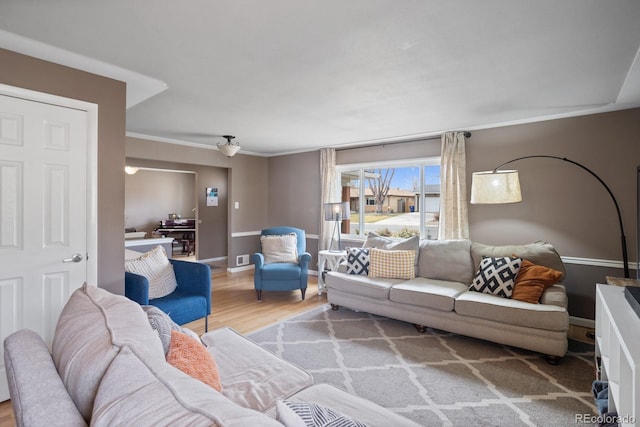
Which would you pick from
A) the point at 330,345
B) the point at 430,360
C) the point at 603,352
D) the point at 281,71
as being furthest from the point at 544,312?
the point at 281,71

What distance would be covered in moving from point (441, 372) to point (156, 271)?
2747 mm

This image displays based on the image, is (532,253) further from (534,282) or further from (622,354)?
(622,354)

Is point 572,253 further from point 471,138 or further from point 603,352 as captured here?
point 603,352

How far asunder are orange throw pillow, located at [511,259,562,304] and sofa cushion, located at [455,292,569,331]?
3.2 inches

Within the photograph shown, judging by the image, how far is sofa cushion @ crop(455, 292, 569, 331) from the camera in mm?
2613

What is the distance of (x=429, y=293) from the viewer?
127 inches

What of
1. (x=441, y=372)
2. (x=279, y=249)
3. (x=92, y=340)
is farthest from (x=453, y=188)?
(x=92, y=340)

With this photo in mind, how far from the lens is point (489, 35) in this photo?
193 cm

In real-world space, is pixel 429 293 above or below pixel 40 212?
below

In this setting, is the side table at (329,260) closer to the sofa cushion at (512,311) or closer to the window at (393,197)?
the window at (393,197)

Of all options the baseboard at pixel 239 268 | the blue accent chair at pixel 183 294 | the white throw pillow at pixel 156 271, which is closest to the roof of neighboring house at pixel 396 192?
the baseboard at pixel 239 268

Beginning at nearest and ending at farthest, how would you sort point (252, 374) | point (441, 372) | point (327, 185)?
point (252, 374)
point (441, 372)
point (327, 185)

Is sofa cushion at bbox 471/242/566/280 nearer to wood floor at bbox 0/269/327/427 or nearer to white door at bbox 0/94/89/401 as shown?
wood floor at bbox 0/269/327/427

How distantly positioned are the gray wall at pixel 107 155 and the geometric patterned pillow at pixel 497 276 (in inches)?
135
